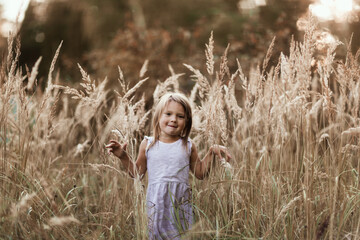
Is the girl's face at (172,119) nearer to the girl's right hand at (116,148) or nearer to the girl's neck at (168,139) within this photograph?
the girl's neck at (168,139)

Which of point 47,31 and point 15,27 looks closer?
point 15,27

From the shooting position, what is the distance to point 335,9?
8.47 feet

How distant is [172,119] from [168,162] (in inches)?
9.0

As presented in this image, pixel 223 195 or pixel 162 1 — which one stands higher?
pixel 162 1

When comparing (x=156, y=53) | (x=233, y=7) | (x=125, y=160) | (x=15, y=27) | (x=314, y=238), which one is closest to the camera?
(x=314, y=238)

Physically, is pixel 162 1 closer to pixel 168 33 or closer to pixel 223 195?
pixel 168 33

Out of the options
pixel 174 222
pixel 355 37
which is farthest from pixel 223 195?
pixel 355 37

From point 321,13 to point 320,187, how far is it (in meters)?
1.31

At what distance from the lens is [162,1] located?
6.32m

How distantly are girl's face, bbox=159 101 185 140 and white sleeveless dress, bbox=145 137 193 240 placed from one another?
0.07 meters

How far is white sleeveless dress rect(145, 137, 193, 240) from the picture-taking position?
2084mm

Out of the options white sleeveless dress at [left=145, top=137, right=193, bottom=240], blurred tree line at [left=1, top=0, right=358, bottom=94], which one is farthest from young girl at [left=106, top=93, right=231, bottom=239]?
blurred tree line at [left=1, top=0, right=358, bottom=94]

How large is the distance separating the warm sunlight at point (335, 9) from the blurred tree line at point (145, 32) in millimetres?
1568

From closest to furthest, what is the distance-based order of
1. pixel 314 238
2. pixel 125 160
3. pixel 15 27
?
pixel 314 238 → pixel 15 27 → pixel 125 160
